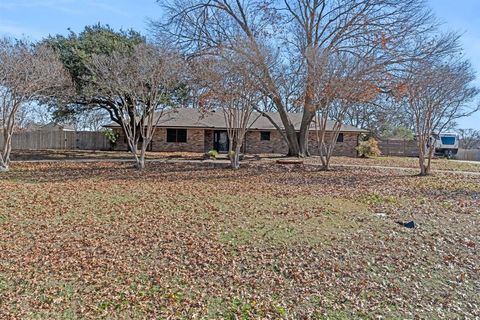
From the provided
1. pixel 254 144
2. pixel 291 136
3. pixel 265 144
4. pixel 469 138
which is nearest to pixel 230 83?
pixel 291 136

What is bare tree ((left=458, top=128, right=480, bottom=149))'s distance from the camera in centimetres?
3781

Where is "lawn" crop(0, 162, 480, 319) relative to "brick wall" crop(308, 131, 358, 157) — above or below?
below

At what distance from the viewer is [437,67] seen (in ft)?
44.9

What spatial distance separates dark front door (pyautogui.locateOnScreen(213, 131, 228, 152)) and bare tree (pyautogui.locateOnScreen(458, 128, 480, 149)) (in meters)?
27.8

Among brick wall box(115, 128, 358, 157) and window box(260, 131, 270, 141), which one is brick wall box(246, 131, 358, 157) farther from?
window box(260, 131, 270, 141)

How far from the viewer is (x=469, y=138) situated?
3825 centimetres

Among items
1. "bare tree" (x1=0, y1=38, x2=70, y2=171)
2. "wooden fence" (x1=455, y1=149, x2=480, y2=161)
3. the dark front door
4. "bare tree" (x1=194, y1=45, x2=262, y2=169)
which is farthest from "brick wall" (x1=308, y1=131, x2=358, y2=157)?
"bare tree" (x1=0, y1=38, x2=70, y2=171)

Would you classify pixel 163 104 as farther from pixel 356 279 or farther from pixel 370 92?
pixel 356 279

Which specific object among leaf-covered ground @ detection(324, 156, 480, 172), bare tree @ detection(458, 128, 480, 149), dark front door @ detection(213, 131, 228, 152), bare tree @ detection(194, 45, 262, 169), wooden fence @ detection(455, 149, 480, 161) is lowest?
leaf-covered ground @ detection(324, 156, 480, 172)

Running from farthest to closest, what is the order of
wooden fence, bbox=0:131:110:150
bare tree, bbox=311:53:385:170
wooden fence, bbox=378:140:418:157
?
wooden fence, bbox=378:140:418:157 < wooden fence, bbox=0:131:110:150 < bare tree, bbox=311:53:385:170

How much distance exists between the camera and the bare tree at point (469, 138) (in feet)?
124

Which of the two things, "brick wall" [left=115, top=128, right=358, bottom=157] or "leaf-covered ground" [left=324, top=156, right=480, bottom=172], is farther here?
"brick wall" [left=115, top=128, right=358, bottom=157]

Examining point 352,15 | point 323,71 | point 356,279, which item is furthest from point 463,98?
point 356,279

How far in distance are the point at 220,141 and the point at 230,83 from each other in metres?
13.2
